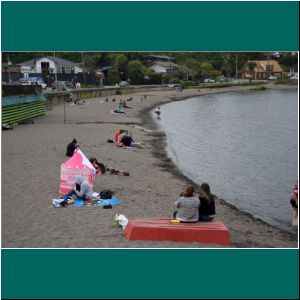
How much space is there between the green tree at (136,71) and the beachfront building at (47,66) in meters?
6.09

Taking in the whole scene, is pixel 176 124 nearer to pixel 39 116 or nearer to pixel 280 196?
pixel 39 116

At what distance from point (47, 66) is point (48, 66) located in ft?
0.65

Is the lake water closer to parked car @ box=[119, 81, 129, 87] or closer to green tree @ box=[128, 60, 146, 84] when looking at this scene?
green tree @ box=[128, 60, 146, 84]

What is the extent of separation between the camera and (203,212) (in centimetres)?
935

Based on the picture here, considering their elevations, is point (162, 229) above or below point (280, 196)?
above

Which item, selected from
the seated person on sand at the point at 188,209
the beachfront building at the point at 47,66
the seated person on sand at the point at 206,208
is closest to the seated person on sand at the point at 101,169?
the seated person on sand at the point at 206,208

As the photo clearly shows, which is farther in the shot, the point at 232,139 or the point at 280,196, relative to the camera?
the point at 232,139

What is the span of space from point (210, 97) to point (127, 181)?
203ft

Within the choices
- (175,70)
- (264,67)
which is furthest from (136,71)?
(264,67)

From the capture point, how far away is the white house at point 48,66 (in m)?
39.3

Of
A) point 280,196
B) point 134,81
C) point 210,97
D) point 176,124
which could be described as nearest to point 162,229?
point 280,196

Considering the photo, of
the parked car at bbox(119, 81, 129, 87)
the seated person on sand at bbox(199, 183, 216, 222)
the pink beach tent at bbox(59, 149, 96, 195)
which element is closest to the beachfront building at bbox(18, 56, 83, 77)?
the parked car at bbox(119, 81, 129, 87)

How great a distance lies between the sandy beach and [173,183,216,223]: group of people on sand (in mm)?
748

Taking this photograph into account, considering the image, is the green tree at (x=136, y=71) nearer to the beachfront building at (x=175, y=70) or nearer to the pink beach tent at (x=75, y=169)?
the beachfront building at (x=175, y=70)
